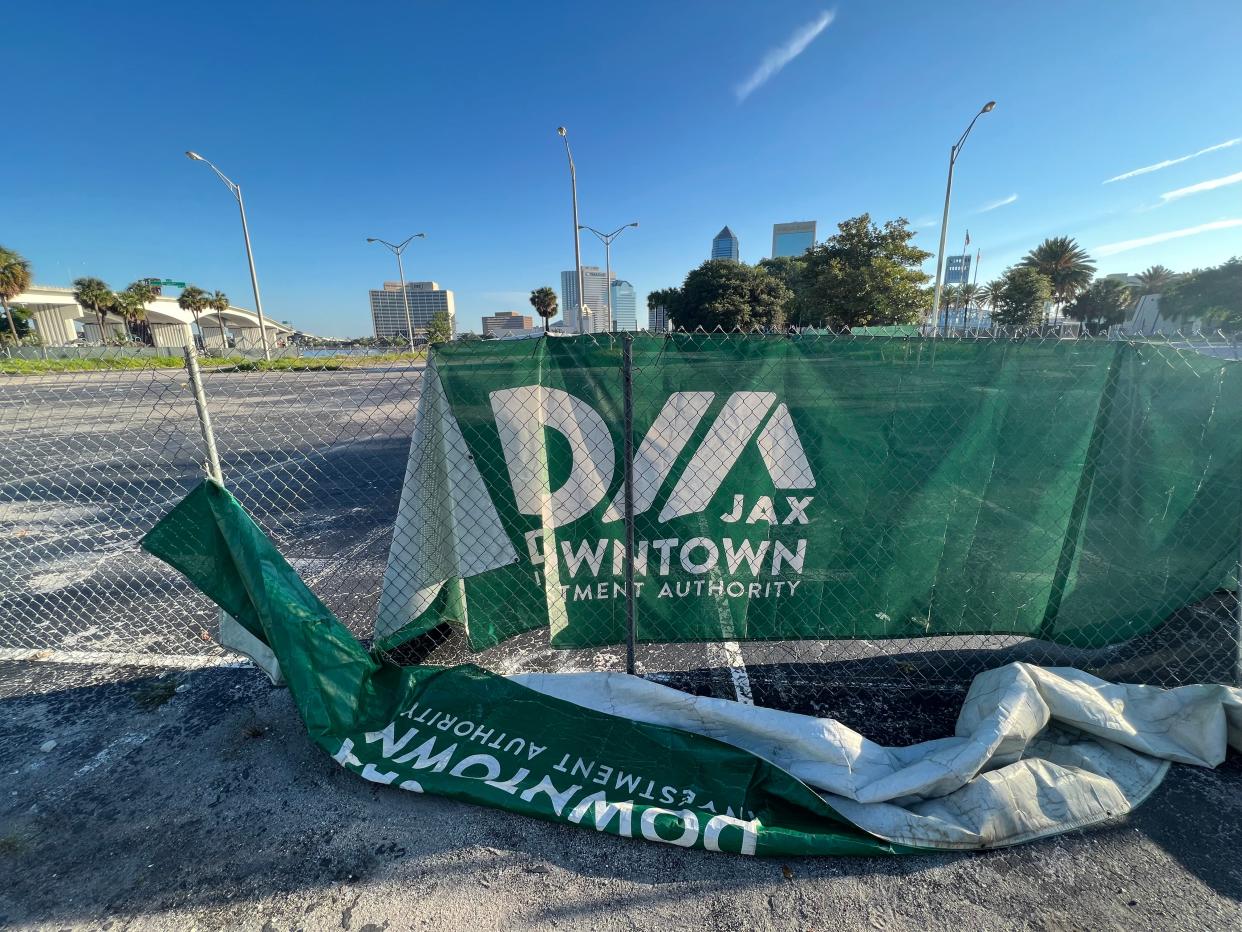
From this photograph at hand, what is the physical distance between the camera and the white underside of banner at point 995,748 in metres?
2.17

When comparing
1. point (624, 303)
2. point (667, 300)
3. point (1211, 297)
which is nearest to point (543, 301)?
point (667, 300)

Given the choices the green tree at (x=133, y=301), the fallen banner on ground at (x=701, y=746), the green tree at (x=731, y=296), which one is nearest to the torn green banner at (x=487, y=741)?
the fallen banner on ground at (x=701, y=746)

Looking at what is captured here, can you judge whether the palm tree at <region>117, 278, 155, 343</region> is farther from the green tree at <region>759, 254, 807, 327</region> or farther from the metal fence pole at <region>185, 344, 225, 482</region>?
the metal fence pole at <region>185, 344, 225, 482</region>

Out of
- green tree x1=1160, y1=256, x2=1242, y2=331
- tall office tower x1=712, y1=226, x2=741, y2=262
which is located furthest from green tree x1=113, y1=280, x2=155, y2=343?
tall office tower x1=712, y1=226, x2=741, y2=262

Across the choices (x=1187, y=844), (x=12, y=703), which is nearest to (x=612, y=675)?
(x=1187, y=844)

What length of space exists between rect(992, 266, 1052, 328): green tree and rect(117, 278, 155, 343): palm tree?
292 ft

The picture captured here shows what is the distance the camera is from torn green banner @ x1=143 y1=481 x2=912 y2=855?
214 centimetres

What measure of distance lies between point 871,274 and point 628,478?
2525 cm

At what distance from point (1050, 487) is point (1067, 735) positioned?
4.06 ft

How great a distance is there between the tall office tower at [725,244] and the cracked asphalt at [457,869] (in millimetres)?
189501

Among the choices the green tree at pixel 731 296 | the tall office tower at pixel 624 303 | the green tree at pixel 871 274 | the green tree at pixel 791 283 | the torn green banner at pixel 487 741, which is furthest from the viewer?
the tall office tower at pixel 624 303

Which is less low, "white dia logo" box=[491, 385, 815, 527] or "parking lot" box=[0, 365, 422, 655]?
"white dia logo" box=[491, 385, 815, 527]

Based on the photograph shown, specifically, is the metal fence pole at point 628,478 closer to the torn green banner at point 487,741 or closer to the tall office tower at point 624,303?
the torn green banner at point 487,741

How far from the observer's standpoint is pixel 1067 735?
8.50 ft
